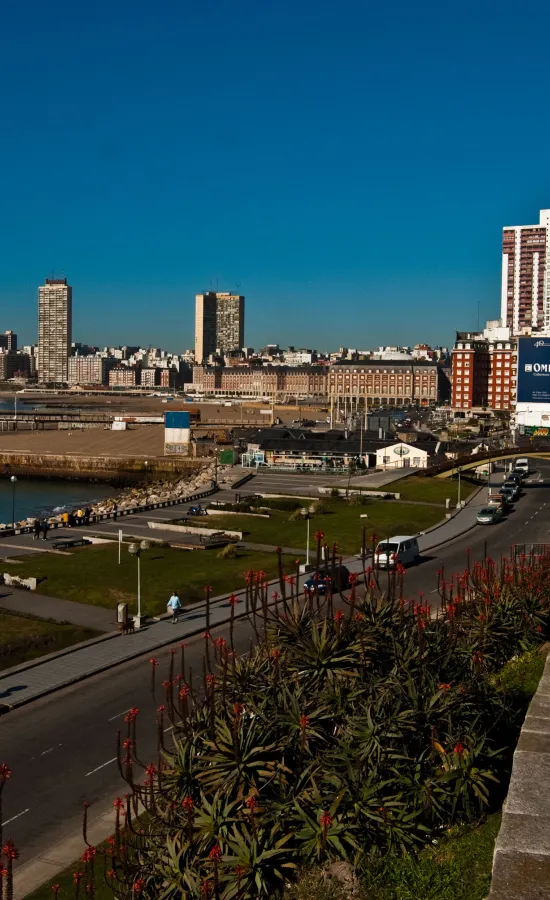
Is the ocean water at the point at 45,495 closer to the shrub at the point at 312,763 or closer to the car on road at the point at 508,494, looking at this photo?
the car on road at the point at 508,494

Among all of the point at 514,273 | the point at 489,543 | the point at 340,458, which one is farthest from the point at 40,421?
the point at 489,543

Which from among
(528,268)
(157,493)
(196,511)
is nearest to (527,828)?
(196,511)

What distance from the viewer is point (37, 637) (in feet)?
78.6

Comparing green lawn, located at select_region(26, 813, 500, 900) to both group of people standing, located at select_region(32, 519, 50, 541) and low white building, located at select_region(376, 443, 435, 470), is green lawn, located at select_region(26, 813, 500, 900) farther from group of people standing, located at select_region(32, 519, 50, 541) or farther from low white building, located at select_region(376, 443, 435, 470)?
low white building, located at select_region(376, 443, 435, 470)

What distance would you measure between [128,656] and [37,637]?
125 inches

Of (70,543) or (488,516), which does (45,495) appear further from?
(488,516)

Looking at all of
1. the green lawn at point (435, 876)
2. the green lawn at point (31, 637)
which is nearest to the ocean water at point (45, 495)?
the green lawn at point (31, 637)

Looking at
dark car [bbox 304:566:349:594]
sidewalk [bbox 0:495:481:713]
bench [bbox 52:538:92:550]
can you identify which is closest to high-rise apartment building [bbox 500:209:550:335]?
bench [bbox 52:538:92:550]

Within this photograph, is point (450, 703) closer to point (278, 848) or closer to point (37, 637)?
point (278, 848)

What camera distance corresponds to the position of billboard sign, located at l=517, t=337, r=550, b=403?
44438mm

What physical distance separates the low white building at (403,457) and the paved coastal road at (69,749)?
47.0 metres

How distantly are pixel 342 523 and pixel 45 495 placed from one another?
42.3m

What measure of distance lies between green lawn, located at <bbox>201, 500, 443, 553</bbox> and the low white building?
19.1 metres

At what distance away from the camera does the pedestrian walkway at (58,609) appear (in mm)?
25766
